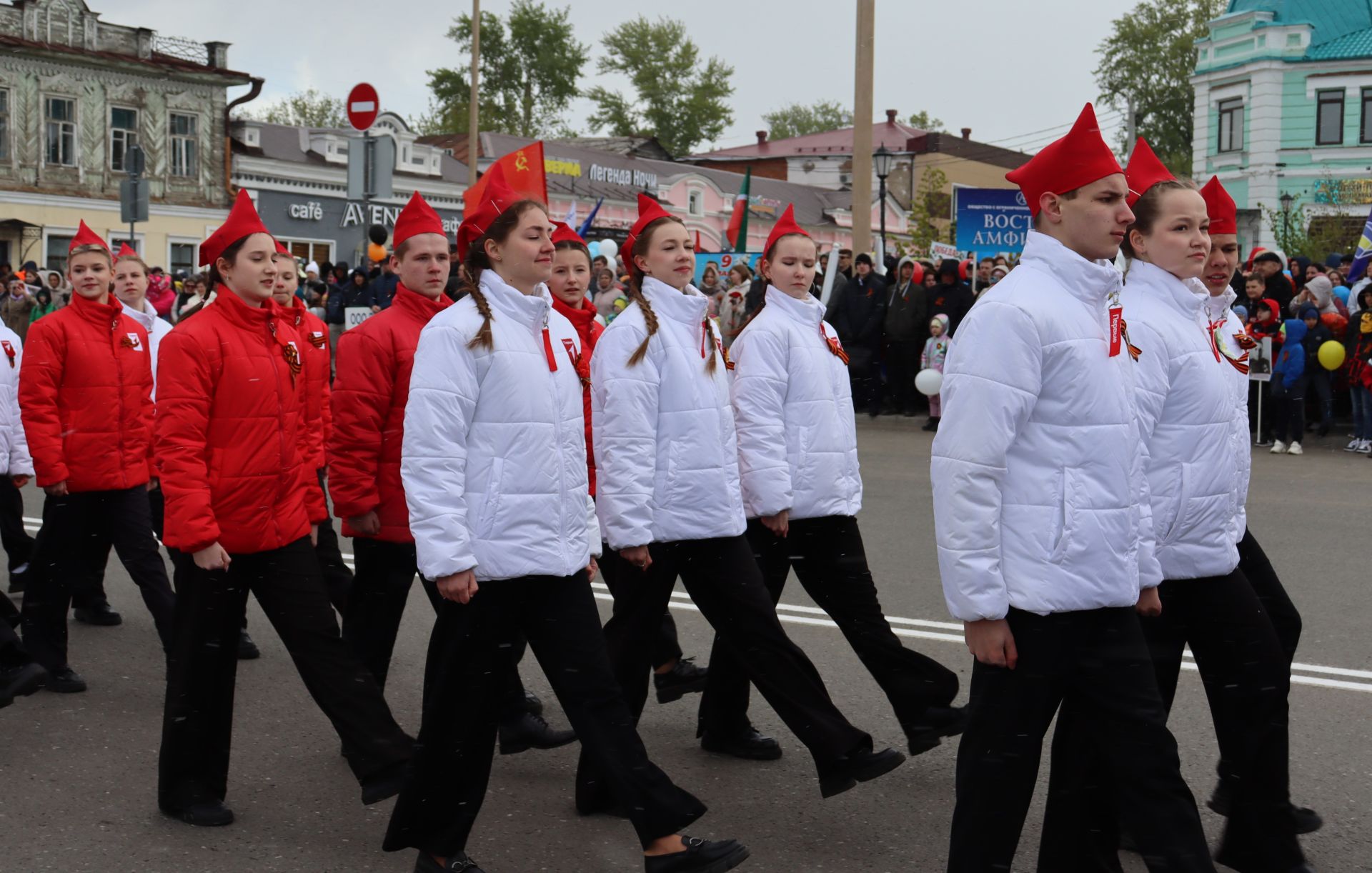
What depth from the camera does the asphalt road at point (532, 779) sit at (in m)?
4.53

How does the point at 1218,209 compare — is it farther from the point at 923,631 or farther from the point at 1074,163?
the point at 923,631

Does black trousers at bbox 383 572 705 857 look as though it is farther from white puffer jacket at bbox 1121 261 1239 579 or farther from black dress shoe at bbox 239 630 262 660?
black dress shoe at bbox 239 630 262 660

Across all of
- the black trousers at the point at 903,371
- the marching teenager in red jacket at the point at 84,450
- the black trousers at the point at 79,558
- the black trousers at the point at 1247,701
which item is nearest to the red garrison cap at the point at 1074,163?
the black trousers at the point at 1247,701

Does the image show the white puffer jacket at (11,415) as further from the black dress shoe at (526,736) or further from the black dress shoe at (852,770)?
the black dress shoe at (852,770)

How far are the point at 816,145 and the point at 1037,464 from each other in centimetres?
7977

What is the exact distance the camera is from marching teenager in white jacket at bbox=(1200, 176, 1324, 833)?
13.8ft

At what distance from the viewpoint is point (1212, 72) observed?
46.7 metres

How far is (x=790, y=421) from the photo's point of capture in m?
5.54

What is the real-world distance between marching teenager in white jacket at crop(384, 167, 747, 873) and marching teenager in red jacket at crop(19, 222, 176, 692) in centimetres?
286

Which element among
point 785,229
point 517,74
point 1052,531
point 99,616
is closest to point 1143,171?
point 1052,531

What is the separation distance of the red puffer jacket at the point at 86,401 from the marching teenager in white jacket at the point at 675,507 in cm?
285

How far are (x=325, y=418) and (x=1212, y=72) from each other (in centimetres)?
4524

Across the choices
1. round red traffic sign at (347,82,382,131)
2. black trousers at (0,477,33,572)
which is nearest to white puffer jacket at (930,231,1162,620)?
black trousers at (0,477,33,572)

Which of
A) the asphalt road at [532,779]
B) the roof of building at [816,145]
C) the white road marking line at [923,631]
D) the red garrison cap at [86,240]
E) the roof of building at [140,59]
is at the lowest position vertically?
the asphalt road at [532,779]
